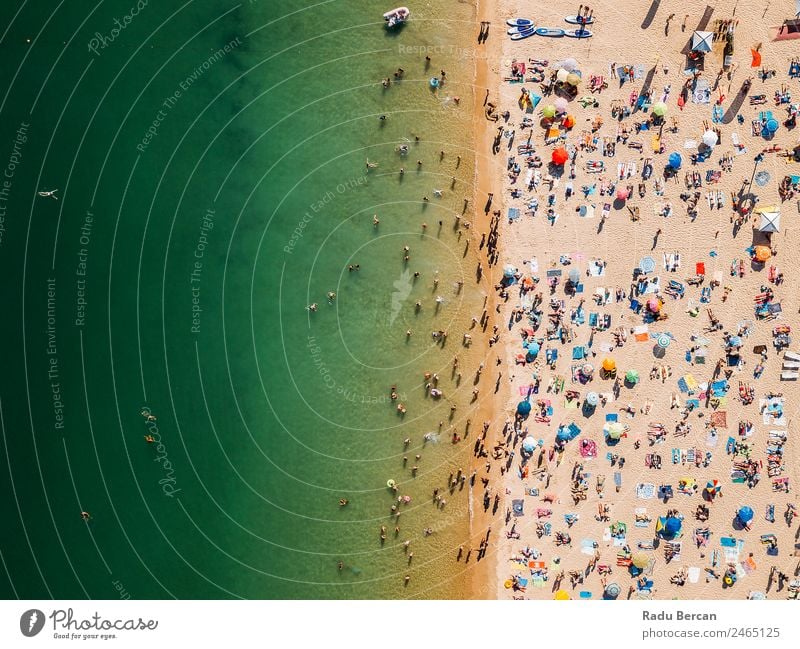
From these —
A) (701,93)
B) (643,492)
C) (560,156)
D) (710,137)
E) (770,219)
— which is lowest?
(643,492)

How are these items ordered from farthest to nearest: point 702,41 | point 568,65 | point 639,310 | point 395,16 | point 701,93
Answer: point 639,310 < point 701,93 < point 568,65 < point 702,41 < point 395,16

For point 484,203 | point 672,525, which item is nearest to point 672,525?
point 672,525

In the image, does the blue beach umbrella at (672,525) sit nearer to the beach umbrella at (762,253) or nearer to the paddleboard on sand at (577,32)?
the beach umbrella at (762,253)

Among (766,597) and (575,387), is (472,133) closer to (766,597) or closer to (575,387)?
(575,387)

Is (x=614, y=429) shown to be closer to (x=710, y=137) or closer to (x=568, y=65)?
(x=710, y=137)

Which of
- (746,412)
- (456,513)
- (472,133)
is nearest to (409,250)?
(472,133)
